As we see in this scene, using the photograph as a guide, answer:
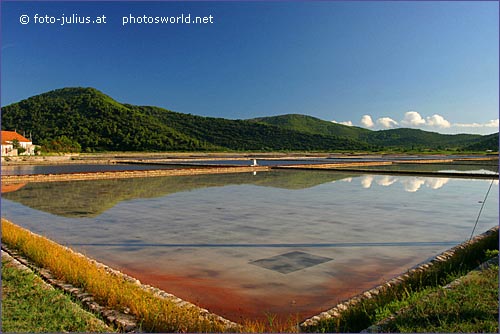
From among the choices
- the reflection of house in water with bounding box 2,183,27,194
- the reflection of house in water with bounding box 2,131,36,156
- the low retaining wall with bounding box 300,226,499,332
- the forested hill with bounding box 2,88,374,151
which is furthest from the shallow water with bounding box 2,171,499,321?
the forested hill with bounding box 2,88,374,151

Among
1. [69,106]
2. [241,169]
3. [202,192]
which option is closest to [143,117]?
[69,106]

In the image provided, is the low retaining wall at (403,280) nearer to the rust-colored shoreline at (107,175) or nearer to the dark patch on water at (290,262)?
the dark patch on water at (290,262)

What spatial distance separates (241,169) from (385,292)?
71.7 ft

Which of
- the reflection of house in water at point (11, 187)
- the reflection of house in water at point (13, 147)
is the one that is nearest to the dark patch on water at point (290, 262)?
the reflection of house in water at point (11, 187)

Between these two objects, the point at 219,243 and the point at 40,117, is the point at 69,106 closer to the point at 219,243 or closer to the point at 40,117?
the point at 40,117

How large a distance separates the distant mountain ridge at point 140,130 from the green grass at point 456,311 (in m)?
61.7

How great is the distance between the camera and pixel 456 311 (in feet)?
12.1

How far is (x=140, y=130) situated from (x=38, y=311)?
7530 cm

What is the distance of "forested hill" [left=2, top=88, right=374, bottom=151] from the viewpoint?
70.1 metres

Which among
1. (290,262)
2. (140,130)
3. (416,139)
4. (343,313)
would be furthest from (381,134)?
(343,313)

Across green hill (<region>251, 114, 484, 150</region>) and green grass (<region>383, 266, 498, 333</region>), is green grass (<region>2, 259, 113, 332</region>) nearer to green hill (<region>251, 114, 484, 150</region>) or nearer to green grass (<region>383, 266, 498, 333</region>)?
green grass (<region>383, 266, 498, 333</region>)

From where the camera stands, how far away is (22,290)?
4359 millimetres

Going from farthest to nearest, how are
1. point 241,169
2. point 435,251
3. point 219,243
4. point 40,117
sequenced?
point 40,117 → point 241,169 → point 219,243 → point 435,251

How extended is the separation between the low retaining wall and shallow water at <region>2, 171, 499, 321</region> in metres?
0.29
